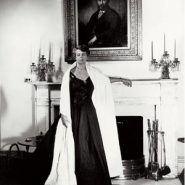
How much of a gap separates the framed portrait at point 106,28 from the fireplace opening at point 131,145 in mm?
898

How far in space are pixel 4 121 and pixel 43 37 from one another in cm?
141

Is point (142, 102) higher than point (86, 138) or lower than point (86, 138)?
higher

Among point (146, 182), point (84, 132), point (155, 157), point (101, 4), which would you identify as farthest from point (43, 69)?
point (146, 182)

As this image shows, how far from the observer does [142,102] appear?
5031 mm

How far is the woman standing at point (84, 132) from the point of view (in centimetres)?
388

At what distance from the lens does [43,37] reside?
209 inches

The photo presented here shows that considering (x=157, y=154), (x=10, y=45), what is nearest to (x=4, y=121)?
(x=10, y=45)

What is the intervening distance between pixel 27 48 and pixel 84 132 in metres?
1.97

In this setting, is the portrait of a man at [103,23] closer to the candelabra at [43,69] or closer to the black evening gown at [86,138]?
the candelabra at [43,69]

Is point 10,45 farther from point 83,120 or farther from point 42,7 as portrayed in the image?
point 83,120

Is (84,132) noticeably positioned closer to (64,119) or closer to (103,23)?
(64,119)

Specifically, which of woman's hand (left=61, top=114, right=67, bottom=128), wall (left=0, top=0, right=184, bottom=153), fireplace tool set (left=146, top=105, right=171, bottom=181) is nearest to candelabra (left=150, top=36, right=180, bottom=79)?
wall (left=0, top=0, right=184, bottom=153)

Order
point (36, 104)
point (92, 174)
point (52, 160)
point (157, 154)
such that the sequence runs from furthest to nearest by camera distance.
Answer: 1. point (36, 104)
2. point (157, 154)
3. point (52, 160)
4. point (92, 174)

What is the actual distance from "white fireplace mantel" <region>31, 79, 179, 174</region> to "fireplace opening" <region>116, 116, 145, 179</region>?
12cm
